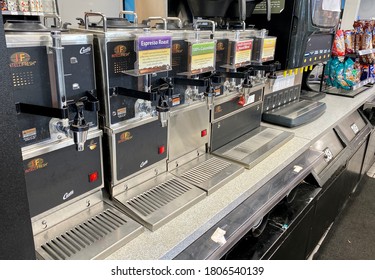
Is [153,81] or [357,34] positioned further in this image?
[357,34]

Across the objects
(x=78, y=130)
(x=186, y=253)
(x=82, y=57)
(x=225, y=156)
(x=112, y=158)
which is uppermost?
(x=82, y=57)

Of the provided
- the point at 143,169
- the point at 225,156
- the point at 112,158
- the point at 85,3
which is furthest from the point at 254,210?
the point at 85,3

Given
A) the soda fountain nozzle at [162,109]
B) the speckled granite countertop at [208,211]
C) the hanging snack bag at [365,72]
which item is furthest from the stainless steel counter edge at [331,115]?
the soda fountain nozzle at [162,109]

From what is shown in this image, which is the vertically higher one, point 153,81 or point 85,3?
point 85,3

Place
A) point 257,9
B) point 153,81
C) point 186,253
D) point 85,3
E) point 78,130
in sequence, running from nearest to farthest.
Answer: point 78,130 < point 186,253 < point 153,81 < point 257,9 < point 85,3

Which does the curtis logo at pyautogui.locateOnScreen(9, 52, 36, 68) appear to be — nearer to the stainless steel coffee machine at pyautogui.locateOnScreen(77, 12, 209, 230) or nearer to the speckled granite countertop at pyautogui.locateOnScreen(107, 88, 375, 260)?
the stainless steel coffee machine at pyautogui.locateOnScreen(77, 12, 209, 230)

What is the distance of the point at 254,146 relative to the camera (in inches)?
67.7

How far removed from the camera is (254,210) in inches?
51.8

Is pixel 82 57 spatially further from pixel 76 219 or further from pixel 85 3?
pixel 85 3

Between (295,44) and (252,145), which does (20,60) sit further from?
(295,44)

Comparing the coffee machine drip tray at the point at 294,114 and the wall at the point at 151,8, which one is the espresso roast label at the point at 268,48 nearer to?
the coffee machine drip tray at the point at 294,114

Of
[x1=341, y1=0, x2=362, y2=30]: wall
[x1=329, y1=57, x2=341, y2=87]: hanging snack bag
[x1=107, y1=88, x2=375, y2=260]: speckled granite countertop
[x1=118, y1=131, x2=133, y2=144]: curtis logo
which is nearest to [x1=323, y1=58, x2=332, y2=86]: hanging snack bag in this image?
[x1=329, y1=57, x2=341, y2=87]: hanging snack bag

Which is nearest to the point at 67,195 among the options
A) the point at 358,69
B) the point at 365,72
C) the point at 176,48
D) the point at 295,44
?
the point at 176,48

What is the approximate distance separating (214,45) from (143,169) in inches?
22.5
